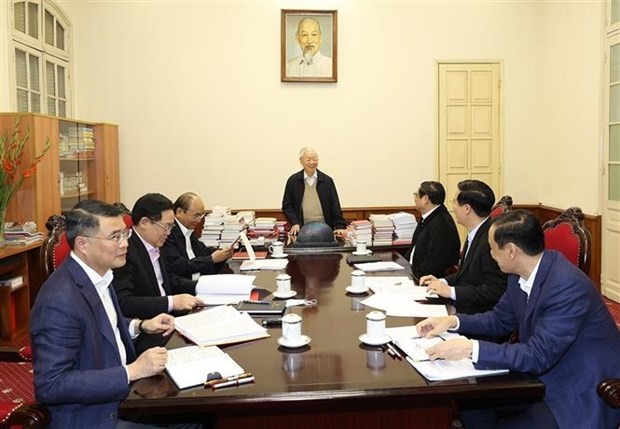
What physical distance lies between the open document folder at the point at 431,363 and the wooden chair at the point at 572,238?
1077 millimetres

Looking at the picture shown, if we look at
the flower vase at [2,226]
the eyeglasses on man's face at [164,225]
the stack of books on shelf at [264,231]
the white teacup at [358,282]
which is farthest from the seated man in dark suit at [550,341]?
the flower vase at [2,226]

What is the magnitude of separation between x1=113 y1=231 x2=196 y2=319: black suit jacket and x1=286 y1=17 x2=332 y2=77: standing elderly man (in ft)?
14.2

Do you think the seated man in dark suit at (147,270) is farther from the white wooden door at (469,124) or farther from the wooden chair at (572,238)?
the white wooden door at (469,124)

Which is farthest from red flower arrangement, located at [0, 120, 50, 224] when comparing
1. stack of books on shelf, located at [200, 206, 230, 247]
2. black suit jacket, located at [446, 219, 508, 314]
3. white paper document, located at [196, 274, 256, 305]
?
black suit jacket, located at [446, 219, 508, 314]

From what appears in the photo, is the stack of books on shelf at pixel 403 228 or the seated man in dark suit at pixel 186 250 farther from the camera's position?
the stack of books on shelf at pixel 403 228

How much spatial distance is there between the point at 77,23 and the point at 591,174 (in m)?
5.82

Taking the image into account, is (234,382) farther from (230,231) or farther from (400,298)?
(230,231)

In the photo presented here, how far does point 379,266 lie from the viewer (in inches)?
141

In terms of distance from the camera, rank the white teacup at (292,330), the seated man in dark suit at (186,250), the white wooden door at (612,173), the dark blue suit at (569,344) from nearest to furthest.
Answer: the dark blue suit at (569,344), the white teacup at (292,330), the seated man in dark suit at (186,250), the white wooden door at (612,173)

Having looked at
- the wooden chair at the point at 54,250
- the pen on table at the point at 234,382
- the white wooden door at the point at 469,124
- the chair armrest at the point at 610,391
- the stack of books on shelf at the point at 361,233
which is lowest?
the chair armrest at the point at 610,391

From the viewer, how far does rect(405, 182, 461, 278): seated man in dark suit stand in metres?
3.70

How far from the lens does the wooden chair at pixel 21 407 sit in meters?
1.73

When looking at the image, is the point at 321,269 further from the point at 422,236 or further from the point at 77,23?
the point at 77,23

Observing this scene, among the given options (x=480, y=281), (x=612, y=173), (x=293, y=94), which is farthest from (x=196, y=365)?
(x=293, y=94)
